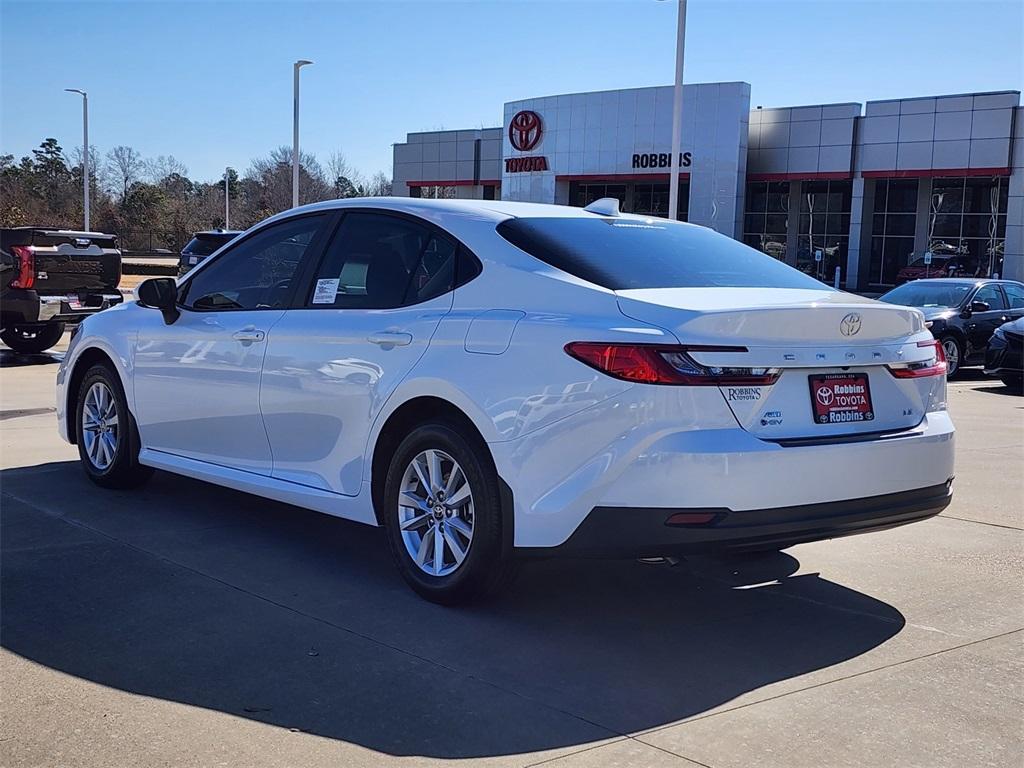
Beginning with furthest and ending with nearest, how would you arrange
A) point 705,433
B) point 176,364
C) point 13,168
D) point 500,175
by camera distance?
point 13,168, point 500,175, point 176,364, point 705,433

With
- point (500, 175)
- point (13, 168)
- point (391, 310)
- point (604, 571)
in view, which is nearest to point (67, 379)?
point (391, 310)

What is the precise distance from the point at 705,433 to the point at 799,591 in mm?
1513

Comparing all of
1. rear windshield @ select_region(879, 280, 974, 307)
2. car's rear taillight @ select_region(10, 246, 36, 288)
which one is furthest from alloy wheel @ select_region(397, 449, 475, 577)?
rear windshield @ select_region(879, 280, 974, 307)

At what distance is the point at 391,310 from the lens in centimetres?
524

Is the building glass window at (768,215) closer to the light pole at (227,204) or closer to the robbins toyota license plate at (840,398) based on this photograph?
the light pole at (227,204)

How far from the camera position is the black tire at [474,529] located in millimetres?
4562

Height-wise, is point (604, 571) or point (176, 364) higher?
point (176, 364)

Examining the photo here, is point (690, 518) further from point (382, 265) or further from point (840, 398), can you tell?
point (382, 265)

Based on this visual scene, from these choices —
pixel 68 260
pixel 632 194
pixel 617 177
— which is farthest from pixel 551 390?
pixel 632 194

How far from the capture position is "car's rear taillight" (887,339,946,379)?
478cm

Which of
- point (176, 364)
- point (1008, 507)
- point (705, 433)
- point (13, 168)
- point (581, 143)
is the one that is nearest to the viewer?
point (705, 433)

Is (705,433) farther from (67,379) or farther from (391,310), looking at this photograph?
(67,379)

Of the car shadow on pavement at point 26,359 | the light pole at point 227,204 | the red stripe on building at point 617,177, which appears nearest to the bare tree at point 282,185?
the light pole at point 227,204

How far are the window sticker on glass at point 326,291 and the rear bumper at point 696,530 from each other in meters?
1.92
